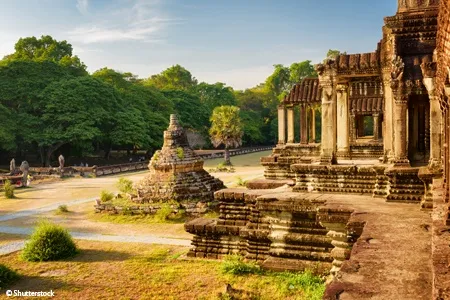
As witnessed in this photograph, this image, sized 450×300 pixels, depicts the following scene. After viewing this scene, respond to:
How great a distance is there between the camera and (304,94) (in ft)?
70.7

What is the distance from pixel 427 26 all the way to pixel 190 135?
164ft

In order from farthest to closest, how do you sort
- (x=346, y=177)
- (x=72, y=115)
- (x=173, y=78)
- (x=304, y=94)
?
(x=173, y=78) < (x=72, y=115) < (x=304, y=94) < (x=346, y=177)

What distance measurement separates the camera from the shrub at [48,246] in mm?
10266

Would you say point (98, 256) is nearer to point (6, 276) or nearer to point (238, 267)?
point (6, 276)

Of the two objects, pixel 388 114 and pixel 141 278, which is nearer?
pixel 141 278

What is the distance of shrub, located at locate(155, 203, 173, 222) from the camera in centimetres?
1569

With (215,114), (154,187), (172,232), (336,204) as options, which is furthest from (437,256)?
(215,114)

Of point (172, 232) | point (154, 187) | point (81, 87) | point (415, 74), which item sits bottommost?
point (172, 232)

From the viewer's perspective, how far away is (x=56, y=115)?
37250 mm

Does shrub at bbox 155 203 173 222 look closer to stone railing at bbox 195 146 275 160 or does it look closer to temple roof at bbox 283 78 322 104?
temple roof at bbox 283 78 322 104

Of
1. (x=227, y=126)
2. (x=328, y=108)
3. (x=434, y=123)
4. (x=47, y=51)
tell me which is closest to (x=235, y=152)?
(x=227, y=126)

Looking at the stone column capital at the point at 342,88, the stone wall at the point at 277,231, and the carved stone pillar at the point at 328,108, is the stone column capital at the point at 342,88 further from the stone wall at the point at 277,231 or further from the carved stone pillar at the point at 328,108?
the stone wall at the point at 277,231

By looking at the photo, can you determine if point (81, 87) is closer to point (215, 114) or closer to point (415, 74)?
point (215, 114)

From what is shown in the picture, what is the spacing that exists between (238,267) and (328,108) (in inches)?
156
